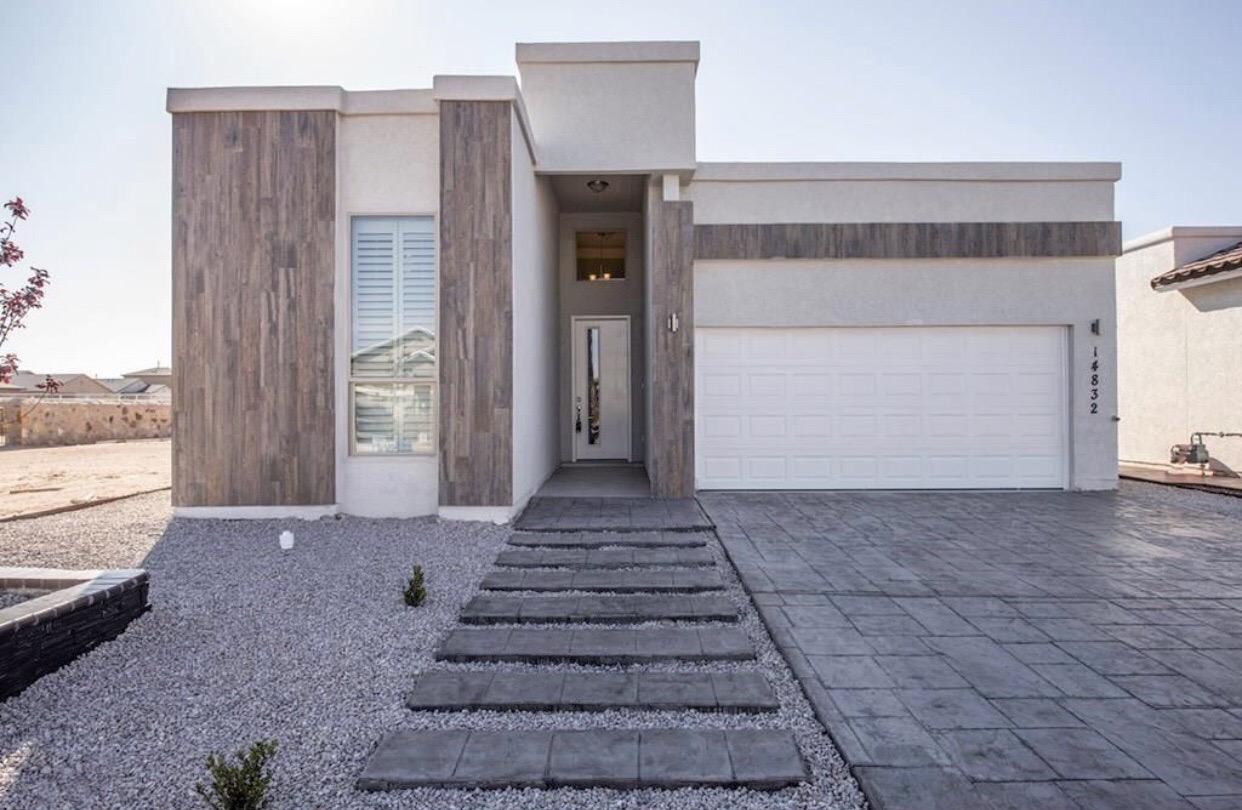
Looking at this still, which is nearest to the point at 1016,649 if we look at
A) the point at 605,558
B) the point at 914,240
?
the point at 605,558

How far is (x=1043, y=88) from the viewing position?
855 cm

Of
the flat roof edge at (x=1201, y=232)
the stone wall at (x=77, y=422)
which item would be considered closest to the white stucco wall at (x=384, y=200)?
the flat roof edge at (x=1201, y=232)

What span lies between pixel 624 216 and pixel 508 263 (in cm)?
430

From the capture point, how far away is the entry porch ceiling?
302 inches

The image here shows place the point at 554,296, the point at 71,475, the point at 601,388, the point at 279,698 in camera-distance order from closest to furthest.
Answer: the point at 279,698
the point at 554,296
the point at 71,475
the point at 601,388

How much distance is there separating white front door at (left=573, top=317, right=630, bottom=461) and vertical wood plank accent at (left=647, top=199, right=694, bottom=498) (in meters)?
2.64

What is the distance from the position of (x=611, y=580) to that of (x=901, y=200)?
5960mm

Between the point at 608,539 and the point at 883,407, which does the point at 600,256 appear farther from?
the point at 608,539

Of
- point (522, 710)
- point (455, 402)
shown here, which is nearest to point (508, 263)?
point (455, 402)

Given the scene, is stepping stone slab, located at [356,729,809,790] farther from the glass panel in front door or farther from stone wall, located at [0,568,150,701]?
the glass panel in front door

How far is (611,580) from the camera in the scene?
4.07 meters

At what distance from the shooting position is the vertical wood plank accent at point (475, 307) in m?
5.68

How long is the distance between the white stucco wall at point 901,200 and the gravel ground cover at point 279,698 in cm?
465

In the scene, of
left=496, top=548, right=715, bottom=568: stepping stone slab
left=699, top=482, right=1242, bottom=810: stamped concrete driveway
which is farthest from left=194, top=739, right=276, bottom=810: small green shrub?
left=496, top=548, right=715, bottom=568: stepping stone slab
